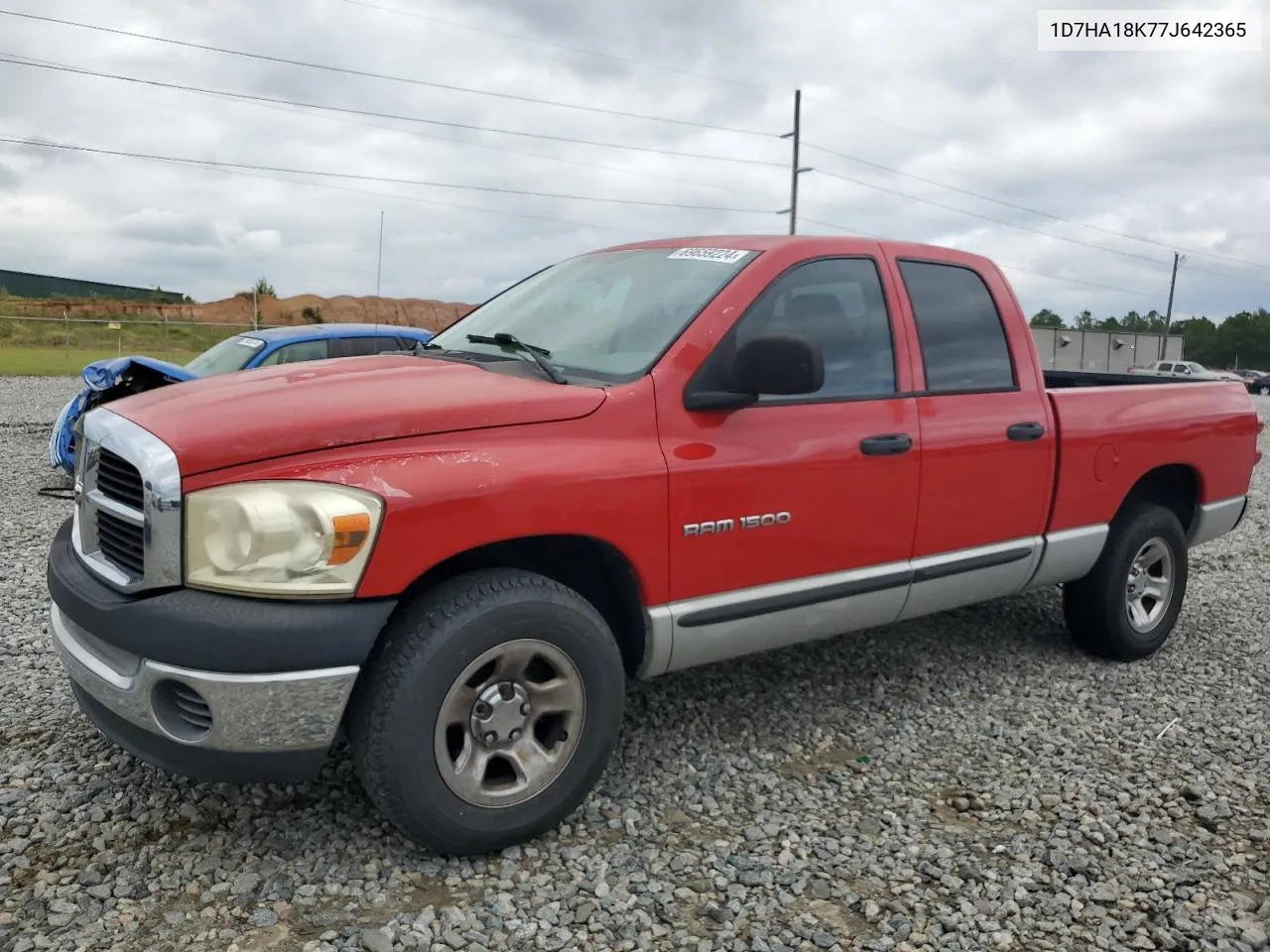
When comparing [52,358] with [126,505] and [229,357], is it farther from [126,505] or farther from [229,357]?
[126,505]

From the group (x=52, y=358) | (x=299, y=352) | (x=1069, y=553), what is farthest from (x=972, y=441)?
(x=52, y=358)

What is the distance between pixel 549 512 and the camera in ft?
9.32

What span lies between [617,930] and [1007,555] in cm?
240

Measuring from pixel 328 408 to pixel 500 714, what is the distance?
3.25 feet

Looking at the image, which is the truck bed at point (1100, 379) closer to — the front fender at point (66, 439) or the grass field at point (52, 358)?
the front fender at point (66, 439)

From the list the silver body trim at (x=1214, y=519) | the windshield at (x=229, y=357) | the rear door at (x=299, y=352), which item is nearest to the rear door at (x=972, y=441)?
the silver body trim at (x=1214, y=519)

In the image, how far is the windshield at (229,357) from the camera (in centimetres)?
880

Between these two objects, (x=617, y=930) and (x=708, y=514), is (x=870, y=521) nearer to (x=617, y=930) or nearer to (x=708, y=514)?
(x=708, y=514)

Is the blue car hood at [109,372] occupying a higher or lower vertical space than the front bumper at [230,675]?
higher

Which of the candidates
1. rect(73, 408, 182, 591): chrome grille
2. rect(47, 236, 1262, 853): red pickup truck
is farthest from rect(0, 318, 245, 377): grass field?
rect(47, 236, 1262, 853): red pickup truck

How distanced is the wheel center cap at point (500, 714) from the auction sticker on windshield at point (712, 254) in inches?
67.7

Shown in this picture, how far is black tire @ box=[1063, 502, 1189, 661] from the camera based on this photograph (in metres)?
4.70

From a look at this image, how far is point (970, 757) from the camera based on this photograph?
374cm

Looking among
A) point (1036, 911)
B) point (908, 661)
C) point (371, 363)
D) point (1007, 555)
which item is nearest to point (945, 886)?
point (1036, 911)
